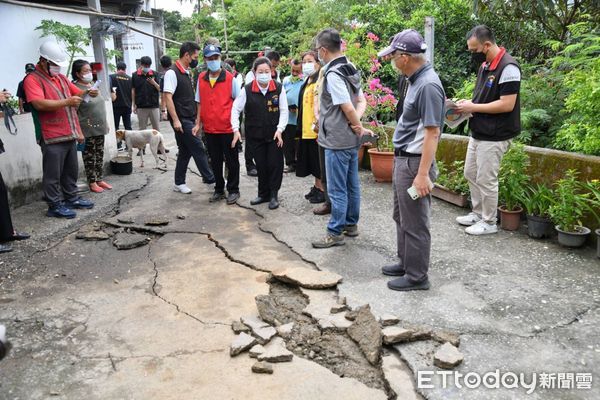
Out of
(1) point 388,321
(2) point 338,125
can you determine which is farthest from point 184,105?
(1) point 388,321

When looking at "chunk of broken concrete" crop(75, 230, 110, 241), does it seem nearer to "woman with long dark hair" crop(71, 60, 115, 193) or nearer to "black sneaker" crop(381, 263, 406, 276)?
"woman with long dark hair" crop(71, 60, 115, 193)

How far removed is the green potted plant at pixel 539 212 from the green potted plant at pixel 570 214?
110 mm

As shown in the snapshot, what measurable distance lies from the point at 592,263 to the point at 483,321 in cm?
155

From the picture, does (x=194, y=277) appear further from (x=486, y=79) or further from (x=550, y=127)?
(x=550, y=127)

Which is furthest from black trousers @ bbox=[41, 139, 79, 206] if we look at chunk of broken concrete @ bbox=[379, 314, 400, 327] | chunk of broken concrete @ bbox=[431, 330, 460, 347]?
chunk of broken concrete @ bbox=[431, 330, 460, 347]

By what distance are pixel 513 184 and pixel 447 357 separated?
9.09 feet

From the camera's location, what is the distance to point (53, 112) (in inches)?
222

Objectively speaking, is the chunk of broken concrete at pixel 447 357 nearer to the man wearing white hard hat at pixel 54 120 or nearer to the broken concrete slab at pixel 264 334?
the broken concrete slab at pixel 264 334

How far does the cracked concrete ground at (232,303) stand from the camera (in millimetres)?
2727

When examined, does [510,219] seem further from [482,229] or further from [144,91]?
[144,91]

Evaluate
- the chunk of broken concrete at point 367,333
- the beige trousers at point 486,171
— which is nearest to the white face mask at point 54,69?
the chunk of broken concrete at point 367,333

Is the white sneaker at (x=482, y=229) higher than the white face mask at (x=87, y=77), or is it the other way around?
the white face mask at (x=87, y=77)

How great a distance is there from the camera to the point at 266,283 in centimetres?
390

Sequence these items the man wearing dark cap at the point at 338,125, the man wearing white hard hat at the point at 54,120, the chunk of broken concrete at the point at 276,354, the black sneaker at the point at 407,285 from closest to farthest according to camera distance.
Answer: the chunk of broken concrete at the point at 276,354 < the black sneaker at the point at 407,285 < the man wearing dark cap at the point at 338,125 < the man wearing white hard hat at the point at 54,120
